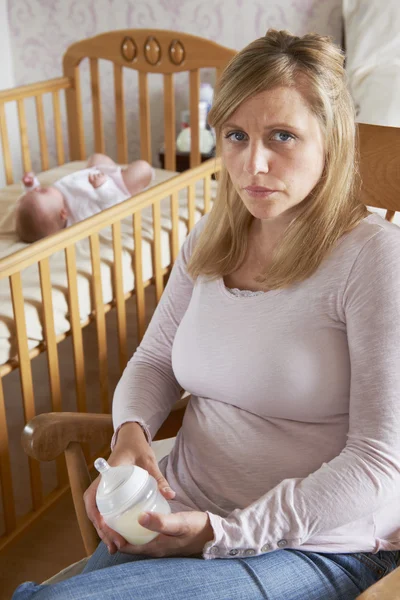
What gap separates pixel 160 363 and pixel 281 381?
12.2 inches

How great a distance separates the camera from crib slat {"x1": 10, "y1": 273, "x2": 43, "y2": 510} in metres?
1.48

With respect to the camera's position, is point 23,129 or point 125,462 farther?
point 23,129

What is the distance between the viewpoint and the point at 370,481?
36.5 inches

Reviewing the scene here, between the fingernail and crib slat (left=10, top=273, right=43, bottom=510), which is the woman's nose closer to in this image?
the fingernail

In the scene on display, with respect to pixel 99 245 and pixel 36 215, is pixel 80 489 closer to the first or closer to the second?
pixel 99 245

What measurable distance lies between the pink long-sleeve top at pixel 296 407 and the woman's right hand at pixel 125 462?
A: 1.3 inches

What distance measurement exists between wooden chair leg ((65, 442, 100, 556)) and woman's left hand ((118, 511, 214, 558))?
22cm

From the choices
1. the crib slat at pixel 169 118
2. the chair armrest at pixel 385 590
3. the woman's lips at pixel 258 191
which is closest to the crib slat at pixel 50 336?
the woman's lips at pixel 258 191

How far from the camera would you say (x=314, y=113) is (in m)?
1.00

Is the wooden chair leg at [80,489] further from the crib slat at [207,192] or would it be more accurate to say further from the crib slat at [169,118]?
the crib slat at [169,118]

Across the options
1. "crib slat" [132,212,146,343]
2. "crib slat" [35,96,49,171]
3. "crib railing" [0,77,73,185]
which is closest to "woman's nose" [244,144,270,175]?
"crib slat" [132,212,146,343]

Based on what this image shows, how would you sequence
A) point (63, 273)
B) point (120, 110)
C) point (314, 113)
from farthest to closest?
point (120, 110)
point (63, 273)
point (314, 113)

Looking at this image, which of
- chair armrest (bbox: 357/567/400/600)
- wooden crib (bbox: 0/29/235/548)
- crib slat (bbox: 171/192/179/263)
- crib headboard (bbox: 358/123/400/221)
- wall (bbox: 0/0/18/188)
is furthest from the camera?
wall (bbox: 0/0/18/188)

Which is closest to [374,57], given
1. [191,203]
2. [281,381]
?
[191,203]
